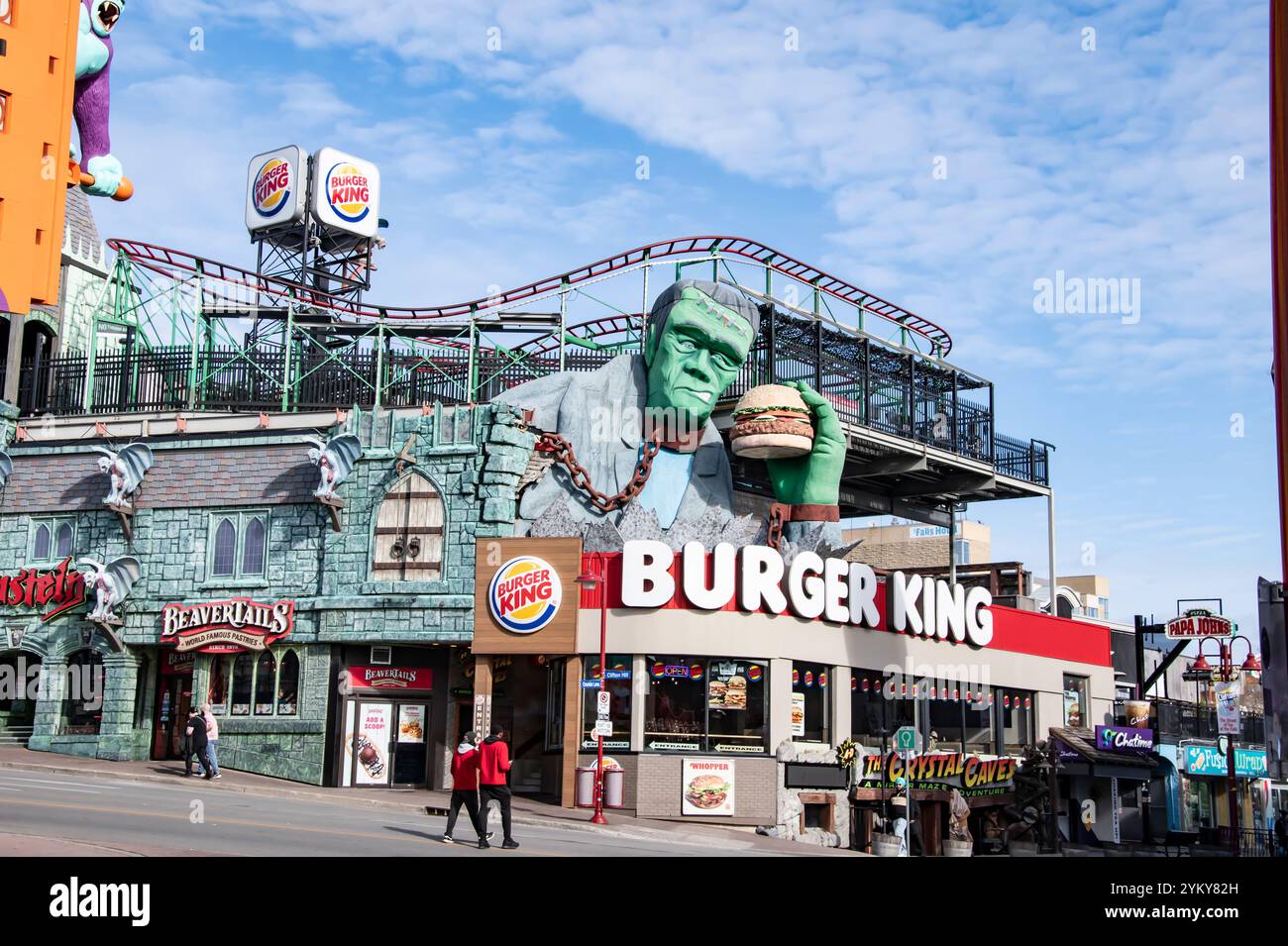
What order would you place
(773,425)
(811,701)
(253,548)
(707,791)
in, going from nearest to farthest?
(707,791)
(811,701)
(253,548)
(773,425)

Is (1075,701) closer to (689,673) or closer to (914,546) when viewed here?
(689,673)

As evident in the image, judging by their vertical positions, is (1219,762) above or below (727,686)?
below

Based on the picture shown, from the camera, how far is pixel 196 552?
3669 centimetres

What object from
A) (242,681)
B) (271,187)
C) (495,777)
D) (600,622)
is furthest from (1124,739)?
(271,187)

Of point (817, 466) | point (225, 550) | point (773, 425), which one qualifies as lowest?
point (225, 550)

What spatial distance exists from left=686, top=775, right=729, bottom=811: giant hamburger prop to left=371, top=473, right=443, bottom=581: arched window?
317 inches

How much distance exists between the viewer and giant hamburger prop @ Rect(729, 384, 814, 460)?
37844 mm

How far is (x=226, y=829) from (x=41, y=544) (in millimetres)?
21651

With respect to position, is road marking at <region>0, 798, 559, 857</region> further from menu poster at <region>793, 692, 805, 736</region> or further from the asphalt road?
menu poster at <region>793, 692, 805, 736</region>

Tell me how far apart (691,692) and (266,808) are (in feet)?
37.9

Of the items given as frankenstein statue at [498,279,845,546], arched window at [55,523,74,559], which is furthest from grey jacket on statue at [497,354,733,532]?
arched window at [55,523,74,559]

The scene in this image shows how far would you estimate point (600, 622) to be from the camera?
3266 centimetres
